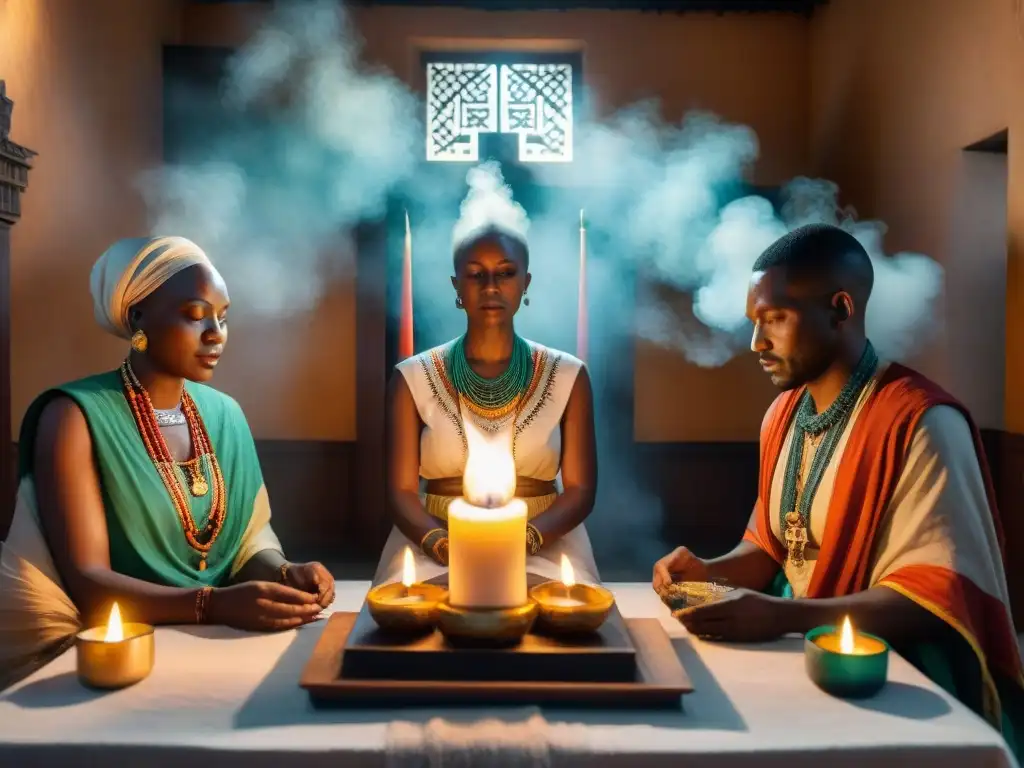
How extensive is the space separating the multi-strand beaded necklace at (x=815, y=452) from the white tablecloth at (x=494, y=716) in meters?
0.64

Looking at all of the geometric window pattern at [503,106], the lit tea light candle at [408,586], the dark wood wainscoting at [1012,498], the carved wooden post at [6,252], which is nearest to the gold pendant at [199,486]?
the lit tea light candle at [408,586]

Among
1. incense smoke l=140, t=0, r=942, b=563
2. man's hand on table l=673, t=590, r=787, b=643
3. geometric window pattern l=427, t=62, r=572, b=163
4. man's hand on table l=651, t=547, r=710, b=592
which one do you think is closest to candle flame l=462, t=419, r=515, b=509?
man's hand on table l=673, t=590, r=787, b=643

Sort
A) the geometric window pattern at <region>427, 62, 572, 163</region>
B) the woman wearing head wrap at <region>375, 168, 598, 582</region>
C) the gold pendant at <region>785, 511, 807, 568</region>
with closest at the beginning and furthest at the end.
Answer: the gold pendant at <region>785, 511, 807, 568</region> → the woman wearing head wrap at <region>375, 168, 598, 582</region> → the geometric window pattern at <region>427, 62, 572, 163</region>

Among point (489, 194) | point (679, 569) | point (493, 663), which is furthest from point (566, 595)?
point (489, 194)

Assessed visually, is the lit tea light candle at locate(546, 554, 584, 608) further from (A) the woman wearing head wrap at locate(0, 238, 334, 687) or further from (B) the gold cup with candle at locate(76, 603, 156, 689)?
(B) the gold cup with candle at locate(76, 603, 156, 689)

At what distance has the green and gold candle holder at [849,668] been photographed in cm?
128

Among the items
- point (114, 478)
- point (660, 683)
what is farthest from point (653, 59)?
point (660, 683)

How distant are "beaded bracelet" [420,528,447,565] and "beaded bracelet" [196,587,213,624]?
Answer: 0.82 meters

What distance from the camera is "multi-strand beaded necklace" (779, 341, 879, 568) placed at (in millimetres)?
1994

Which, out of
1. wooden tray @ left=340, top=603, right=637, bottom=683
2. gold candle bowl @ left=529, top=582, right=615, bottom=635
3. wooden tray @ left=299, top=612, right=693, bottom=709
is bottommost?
wooden tray @ left=299, top=612, right=693, bottom=709

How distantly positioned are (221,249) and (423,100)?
5.86 ft

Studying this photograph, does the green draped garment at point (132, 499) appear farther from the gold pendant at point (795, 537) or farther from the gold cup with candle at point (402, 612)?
the gold pendant at point (795, 537)

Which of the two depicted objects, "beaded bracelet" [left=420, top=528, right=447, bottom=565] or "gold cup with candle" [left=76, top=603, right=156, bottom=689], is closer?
"gold cup with candle" [left=76, top=603, right=156, bottom=689]

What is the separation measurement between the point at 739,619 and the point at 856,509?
461 mm
